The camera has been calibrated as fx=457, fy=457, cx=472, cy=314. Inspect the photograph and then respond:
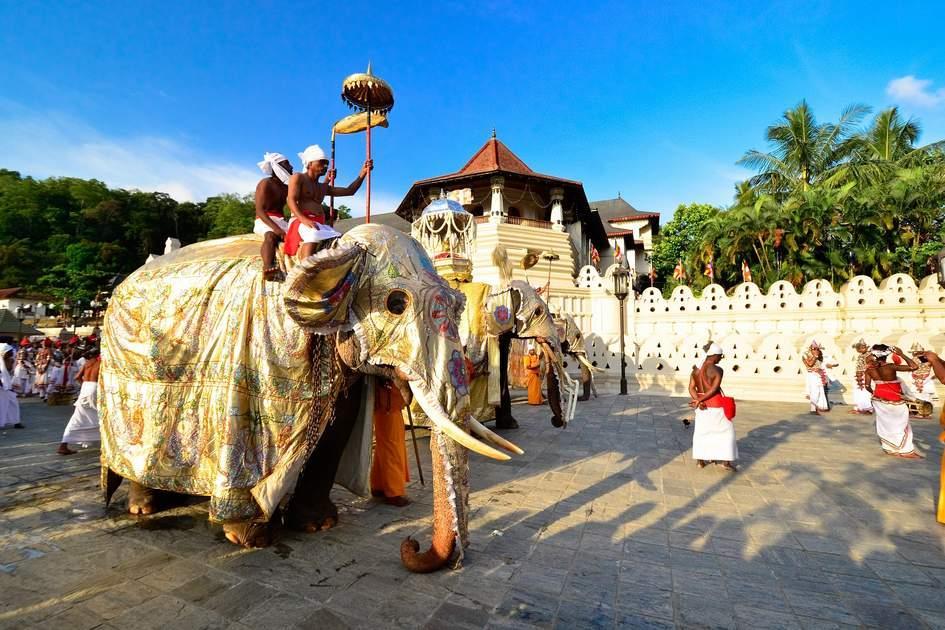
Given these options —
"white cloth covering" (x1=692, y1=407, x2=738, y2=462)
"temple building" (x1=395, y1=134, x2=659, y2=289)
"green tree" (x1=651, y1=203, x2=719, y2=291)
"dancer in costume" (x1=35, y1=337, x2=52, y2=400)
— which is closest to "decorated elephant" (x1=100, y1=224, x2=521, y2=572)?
"white cloth covering" (x1=692, y1=407, x2=738, y2=462)

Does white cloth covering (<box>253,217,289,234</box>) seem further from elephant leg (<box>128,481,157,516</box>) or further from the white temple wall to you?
the white temple wall

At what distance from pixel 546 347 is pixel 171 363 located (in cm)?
527

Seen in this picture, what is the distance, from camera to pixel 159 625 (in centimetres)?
262

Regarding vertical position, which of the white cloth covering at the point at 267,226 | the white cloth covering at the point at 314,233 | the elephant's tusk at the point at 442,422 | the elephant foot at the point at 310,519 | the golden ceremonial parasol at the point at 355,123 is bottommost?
the elephant foot at the point at 310,519

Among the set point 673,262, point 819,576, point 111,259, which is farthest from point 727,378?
point 111,259

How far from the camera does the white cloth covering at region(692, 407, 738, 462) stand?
19.9 ft

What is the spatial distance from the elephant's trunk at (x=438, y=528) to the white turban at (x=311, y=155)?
245 centimetres

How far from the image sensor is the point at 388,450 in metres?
4.76

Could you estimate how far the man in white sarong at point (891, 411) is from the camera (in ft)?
22.0

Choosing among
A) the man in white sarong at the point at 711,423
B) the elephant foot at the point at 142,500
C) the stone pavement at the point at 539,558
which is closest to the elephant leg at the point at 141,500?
the elephant foot at the point at 142,500

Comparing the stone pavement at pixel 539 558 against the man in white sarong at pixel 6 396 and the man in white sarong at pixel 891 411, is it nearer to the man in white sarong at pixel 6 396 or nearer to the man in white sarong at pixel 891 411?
the man in white sarong at pixel 891 411

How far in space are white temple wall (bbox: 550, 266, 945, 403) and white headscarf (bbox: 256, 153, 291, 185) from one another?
1336cm

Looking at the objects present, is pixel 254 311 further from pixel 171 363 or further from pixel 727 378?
pixel 727 378

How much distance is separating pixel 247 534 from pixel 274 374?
1274 mm
